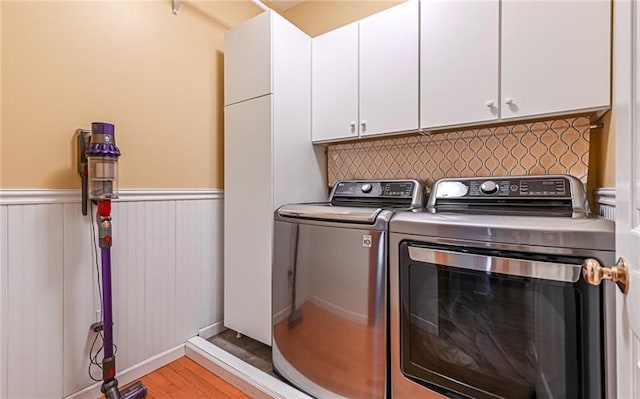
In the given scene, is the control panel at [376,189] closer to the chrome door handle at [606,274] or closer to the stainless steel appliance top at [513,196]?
the stainless steel appliance top at [513,196]

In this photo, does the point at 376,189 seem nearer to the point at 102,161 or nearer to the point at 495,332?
the point at 495,332

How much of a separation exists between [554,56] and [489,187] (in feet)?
1.85

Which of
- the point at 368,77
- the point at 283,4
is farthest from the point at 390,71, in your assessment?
the point at 283,4

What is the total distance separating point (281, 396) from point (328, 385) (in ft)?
0.80

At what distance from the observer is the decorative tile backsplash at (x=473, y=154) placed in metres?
1.38

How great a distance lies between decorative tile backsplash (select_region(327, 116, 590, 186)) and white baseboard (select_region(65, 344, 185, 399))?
4.76 ft

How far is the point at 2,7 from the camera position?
48.4 inches

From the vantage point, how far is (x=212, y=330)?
206 cm

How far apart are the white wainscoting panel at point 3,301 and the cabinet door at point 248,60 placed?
48.2 inches

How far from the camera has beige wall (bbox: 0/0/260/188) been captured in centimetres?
128

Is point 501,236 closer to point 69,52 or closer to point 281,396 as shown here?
point 281,396

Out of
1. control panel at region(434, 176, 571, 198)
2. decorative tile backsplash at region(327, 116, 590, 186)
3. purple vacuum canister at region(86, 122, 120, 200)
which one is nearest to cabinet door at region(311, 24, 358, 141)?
decorative tile backsplash at region(327, 116, 590, 186)

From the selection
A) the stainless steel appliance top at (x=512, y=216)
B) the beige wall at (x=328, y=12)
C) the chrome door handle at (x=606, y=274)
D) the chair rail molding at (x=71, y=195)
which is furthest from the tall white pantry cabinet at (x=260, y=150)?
the chrome door handle at (x=606, y=274)

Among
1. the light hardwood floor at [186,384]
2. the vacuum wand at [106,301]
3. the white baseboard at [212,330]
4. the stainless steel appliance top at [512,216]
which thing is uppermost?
the stainless steel appliance top at [512,216]
